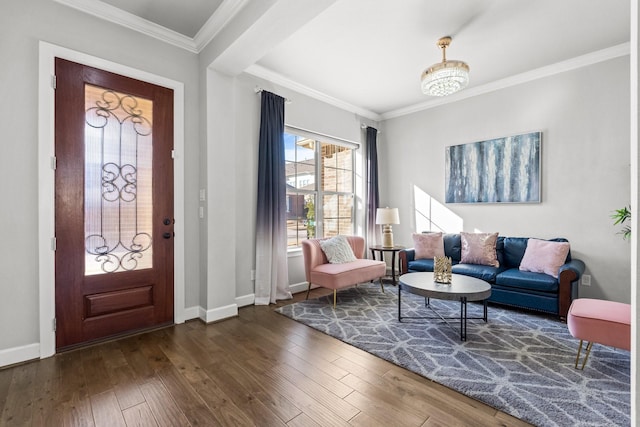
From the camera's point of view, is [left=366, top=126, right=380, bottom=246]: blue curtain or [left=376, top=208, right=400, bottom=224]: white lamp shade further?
[left=366, top=126, right=380, bottom=246]: blue curtain

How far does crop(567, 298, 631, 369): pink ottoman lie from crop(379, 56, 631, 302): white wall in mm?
1632

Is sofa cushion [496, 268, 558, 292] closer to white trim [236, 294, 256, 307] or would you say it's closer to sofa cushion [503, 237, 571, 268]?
sofa cushion [503, 237, 571, 268]

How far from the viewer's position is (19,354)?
222 cm

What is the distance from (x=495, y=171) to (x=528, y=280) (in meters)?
1.66

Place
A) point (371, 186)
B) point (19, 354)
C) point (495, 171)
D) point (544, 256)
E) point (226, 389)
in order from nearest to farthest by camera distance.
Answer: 1. point (226, 389)
2. point (19, 354)
3. point (544, 256)
4. point (495, 171)
5. point (371, 186)

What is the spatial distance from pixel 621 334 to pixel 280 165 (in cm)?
350

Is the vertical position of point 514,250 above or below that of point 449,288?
above

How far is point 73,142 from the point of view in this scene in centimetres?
245

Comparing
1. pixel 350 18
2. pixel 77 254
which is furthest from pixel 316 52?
pixel 77 254

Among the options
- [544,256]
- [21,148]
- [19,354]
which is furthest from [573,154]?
[19,354]

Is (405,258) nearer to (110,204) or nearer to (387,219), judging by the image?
(387,219)

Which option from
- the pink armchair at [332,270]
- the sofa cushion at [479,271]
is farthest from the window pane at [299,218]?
the sofa cushion at [479,271]

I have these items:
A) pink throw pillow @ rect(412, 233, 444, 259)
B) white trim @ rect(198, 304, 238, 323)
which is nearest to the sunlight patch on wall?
pink throw pillow @ rect(412, 233, 444, 259)

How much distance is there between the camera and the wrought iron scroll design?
2.60 metres
